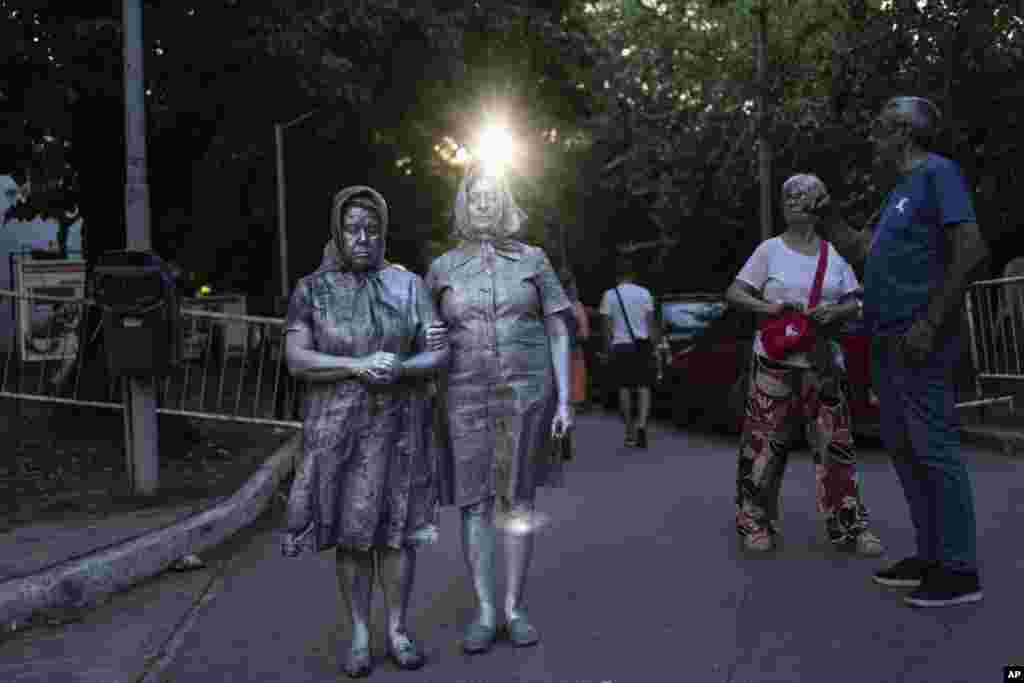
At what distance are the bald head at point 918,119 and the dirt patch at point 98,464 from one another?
4.96 m

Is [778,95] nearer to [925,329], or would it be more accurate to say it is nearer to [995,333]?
[995,333]

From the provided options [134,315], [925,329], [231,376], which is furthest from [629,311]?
[925,329]

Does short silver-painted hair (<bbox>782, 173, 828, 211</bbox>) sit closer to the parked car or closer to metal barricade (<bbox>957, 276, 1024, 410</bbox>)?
the parked car

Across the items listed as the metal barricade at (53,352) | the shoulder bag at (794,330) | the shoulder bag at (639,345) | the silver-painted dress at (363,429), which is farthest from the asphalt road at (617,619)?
the shoulder bag at (639,345)

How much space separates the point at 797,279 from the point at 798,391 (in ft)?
Answer: 1.86

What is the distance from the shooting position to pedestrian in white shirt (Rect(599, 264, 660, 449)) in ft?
40.1

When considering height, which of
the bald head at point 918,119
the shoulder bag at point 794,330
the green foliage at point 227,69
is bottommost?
the shoulder bag at point 794,330

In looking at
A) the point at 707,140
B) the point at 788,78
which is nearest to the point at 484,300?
the point at 788,78

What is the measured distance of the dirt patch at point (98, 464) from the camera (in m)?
7.91

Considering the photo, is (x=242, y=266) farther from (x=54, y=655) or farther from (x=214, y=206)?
(x=54, y=655)

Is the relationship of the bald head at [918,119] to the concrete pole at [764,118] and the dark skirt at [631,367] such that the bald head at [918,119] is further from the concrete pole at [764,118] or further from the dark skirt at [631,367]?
the concrete pole at [764,118]

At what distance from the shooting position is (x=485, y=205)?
4824 mm

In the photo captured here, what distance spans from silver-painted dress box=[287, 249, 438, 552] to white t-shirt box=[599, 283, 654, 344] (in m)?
8.07

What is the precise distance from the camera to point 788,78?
1961 cm
